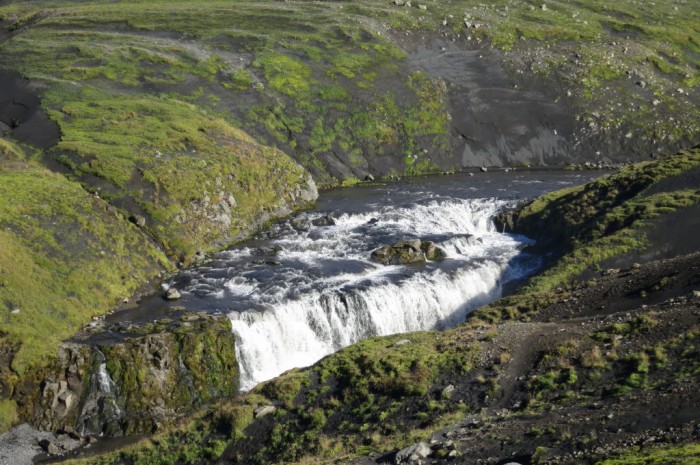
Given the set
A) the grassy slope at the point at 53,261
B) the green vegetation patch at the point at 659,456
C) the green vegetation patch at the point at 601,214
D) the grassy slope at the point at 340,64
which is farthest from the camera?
the grassy slope at the point at 340,64

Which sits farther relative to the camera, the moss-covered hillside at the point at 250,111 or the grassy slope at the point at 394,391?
the moss-covered hillside at the point at 250,111

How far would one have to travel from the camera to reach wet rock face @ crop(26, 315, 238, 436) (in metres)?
42.9

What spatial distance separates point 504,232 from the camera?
72.8 meters

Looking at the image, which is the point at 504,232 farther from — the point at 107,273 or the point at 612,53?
the point at 612,53

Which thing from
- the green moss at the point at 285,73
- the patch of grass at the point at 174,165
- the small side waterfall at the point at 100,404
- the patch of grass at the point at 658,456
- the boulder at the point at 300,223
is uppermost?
the green moss at the point at 285,73

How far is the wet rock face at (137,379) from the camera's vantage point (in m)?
42.9

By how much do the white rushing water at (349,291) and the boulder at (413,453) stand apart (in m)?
20.7

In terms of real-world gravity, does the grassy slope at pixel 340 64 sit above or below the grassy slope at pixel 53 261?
above

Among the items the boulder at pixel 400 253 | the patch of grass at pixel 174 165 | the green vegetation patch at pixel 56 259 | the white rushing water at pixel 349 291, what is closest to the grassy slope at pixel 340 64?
the patch of grass at pixel 174 165

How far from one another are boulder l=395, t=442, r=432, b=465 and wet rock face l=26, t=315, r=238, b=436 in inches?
780

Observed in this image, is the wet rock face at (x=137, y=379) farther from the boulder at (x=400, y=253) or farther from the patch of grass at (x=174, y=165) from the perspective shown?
the boulder at (x=400, y=253)

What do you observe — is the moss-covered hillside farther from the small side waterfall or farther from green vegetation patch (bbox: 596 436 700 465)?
green vegetation patch (bbox: 596 436 700 465)

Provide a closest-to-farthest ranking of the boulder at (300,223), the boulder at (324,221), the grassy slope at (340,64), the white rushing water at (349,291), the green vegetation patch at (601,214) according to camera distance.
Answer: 1. the white rushing water at (349,291)
2. the green vegetation patch at (601,214)
3. the boulder at (300,223)
4. the boulder at (324,221)
5. the grassy slope at (340,64)

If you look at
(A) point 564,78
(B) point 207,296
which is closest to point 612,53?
(A) point 564,78
